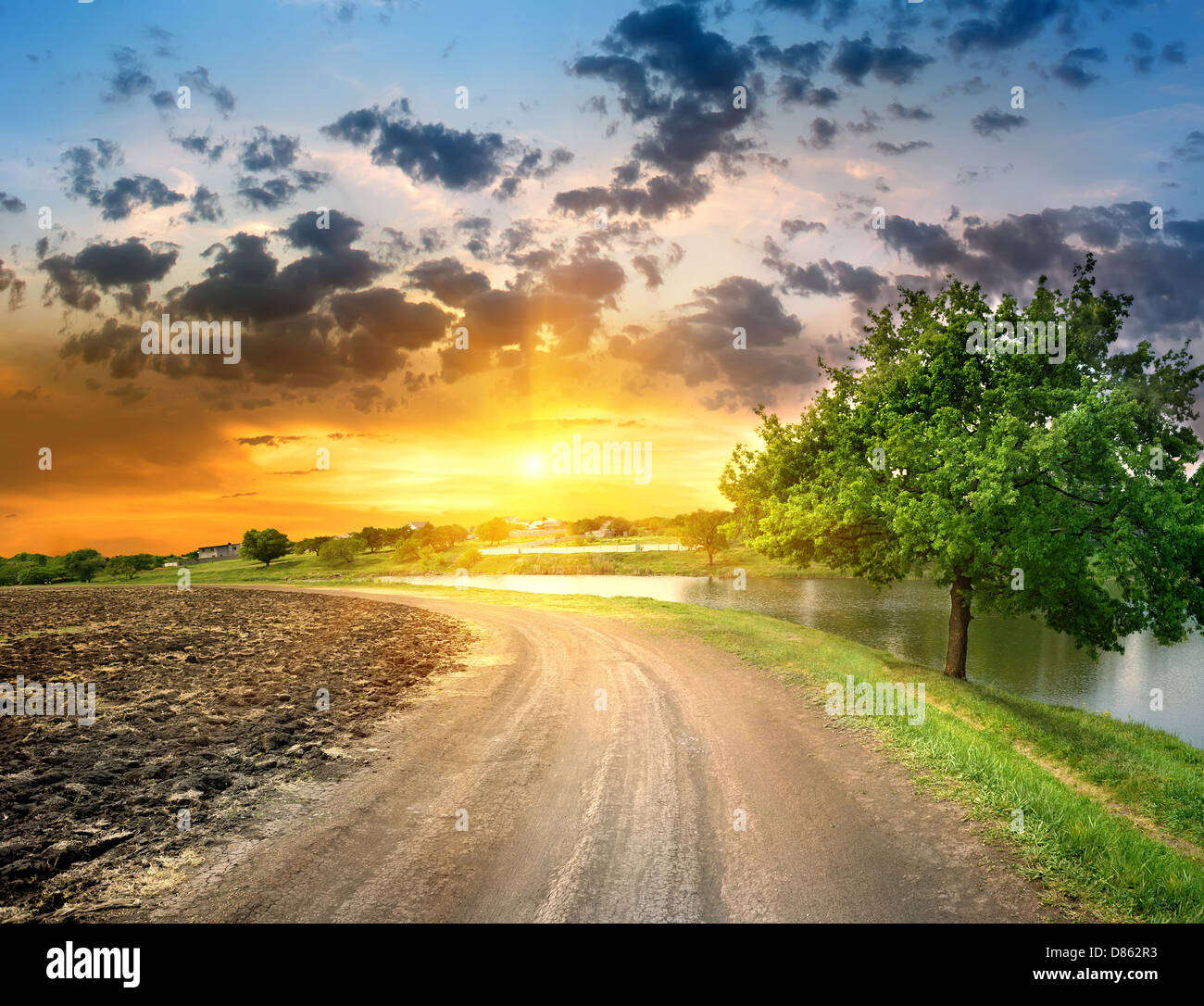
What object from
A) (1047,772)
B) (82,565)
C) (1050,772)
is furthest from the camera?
(82,565)

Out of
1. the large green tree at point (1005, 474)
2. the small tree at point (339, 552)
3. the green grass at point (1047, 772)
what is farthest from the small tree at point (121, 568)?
the large green tree at point (1005, 474)

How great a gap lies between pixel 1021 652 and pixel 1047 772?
30.5 meters

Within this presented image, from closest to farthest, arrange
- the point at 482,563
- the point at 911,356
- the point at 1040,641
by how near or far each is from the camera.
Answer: the point at 911,356 < the point at 1040,641 < the point at 482,563

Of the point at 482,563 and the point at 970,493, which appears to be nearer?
the point at 970,493

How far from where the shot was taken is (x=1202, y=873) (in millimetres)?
8344

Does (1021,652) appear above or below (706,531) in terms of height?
below

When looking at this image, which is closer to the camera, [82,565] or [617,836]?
[617,836]

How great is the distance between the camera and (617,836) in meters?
8.53

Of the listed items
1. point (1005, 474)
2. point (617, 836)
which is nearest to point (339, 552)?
point (1005, 474)

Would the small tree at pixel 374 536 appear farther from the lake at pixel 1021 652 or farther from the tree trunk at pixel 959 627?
the tree trunk at pixel 959 627

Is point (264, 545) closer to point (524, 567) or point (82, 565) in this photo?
point (82, 565)
